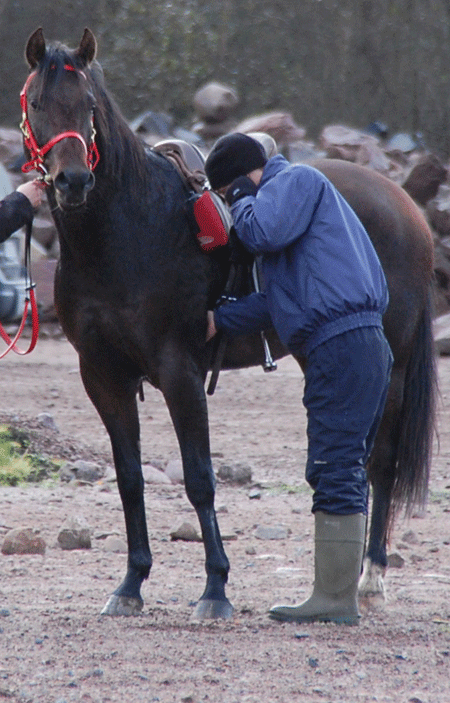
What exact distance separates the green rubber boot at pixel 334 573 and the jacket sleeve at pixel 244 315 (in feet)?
2.54

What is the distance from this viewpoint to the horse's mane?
4.07m

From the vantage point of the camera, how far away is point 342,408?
3.93 metres

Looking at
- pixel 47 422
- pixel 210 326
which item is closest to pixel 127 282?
pixel 210 326

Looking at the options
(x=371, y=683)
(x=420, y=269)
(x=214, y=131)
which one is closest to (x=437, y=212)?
(x=214, y=131)

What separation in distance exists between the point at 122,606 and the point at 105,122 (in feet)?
6.10

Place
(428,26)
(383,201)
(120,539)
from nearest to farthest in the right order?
(383,201)
(120,539)
(428,26)

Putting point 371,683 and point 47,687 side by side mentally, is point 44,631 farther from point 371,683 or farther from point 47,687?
point 371,683

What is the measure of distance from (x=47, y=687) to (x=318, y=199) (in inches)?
73.5

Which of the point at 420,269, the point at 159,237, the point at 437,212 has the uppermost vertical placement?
the point at 159,237

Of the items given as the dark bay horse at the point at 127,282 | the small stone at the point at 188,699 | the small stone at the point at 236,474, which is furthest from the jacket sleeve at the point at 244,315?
the small stone at the point at 236,474

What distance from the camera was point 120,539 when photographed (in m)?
5.77

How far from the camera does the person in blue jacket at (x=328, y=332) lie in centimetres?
391

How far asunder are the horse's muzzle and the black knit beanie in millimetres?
528

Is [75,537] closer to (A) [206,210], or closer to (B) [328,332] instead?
(A) [206,210]
